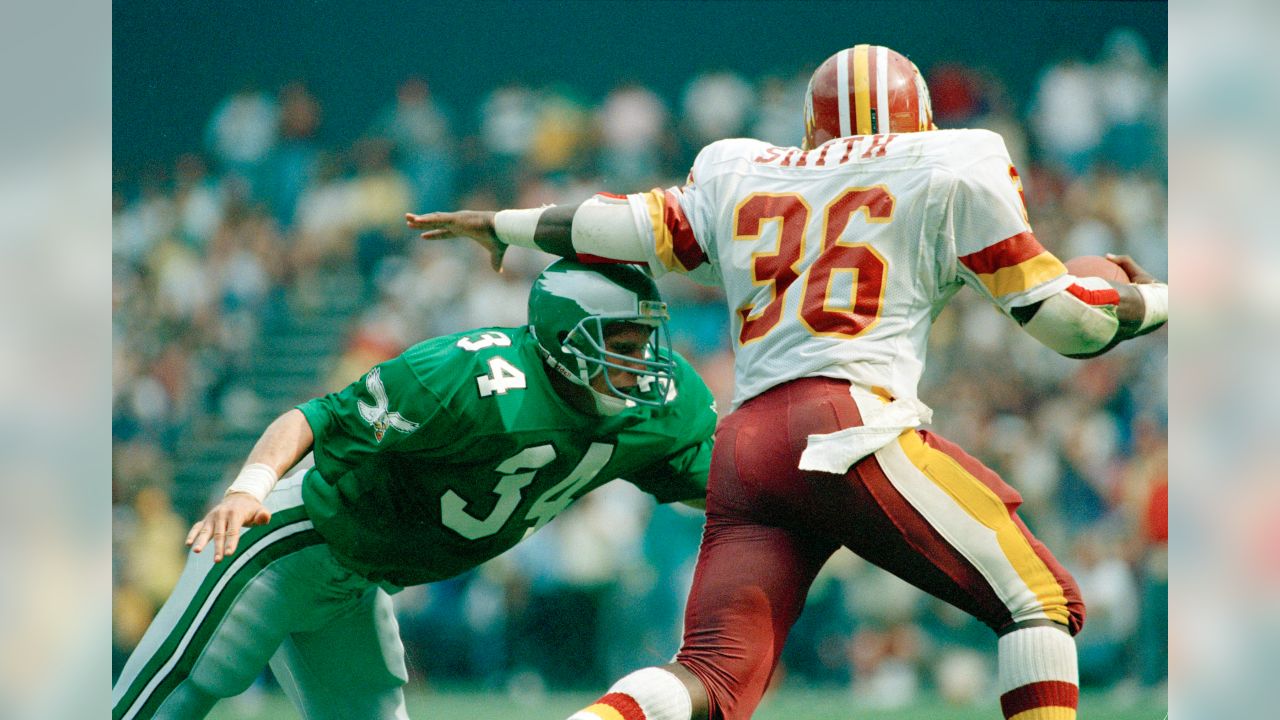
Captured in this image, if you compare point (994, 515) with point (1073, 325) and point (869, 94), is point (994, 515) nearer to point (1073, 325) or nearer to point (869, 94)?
point (1073, 325)

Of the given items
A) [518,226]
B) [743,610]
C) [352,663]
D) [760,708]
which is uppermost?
[518,226]

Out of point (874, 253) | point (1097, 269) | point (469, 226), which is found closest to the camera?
point (874, 253)

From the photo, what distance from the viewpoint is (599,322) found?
275 centimetres

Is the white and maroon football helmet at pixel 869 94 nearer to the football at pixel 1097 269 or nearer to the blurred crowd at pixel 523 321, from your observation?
the football at pixel 1097 269

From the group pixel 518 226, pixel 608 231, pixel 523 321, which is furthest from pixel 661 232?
pixel 523 321

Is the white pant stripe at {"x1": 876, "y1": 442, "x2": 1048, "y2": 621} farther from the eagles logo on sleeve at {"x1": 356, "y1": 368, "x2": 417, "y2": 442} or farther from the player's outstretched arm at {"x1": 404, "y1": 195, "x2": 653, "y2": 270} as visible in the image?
the eagles logo on sleeve at {"x1": 356, "y1": 368, "x2": 417, "y2": 442}

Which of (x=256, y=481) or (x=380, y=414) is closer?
(x=256, y=481)

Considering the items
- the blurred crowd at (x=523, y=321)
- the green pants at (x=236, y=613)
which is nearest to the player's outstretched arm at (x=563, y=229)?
the green pants at (x=236, y=613)

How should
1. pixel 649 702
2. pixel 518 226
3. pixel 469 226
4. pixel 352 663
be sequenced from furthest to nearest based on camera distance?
pixel 352 663, pixel 469 226, pixel 518 226, pixel 649 702

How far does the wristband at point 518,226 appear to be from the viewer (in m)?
2.83

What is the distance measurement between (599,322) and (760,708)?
2.71m

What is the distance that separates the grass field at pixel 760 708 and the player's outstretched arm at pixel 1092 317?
8.61 ft
